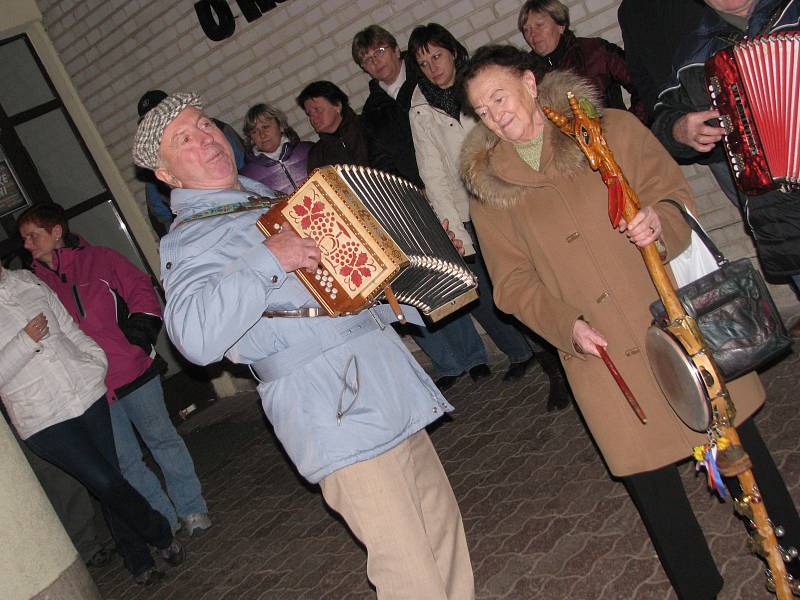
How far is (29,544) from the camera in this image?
179 inches

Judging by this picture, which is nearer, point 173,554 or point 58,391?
point 58,391

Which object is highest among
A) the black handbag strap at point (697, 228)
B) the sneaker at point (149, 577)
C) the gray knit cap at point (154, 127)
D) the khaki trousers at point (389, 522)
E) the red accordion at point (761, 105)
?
the gray knit cap at point (154, 127)

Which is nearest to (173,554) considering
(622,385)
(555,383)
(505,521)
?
(505,521)

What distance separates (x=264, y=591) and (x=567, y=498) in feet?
6.17

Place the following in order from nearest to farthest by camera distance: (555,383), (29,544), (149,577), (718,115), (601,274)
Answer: (601,274) → (718,115) → (29,544) → (149,577) → (555,383)

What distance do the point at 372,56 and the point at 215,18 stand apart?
2408 millimetres

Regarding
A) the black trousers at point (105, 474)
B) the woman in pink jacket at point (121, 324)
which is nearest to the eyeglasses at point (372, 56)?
the woman in pink jacket at point (121, 324)

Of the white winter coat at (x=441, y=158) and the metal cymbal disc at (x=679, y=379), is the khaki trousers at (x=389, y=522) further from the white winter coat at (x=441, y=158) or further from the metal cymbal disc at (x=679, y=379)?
the white winter coat at (x=441, y=158)

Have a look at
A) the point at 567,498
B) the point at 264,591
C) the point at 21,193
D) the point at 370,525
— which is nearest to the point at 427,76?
the point at 567,498

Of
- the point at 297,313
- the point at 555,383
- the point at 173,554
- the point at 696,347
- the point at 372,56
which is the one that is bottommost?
A: the point at 555,383

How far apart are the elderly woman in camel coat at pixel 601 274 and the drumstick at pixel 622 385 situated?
27 millimetres

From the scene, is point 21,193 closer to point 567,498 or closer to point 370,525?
point 567,498

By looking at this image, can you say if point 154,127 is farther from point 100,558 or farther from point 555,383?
point 100,558

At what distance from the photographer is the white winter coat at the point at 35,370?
17.2 ft
